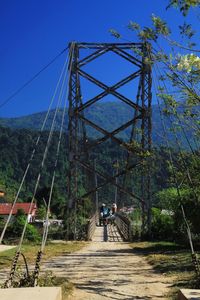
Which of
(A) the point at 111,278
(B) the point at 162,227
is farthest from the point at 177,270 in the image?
(B) the point at 162,227

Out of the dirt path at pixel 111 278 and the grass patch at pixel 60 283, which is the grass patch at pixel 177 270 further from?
the grass patch at pixel 60 283

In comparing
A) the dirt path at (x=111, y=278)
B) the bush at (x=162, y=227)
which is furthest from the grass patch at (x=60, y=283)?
the bush at (x=162, y=227)

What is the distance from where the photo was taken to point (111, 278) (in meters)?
7.04

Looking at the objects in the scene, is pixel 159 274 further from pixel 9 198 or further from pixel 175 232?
pixel 9 198

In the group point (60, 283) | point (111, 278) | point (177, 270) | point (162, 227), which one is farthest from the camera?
point (162, 227)

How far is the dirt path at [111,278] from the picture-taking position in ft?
18.6

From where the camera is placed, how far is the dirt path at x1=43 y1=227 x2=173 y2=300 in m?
5.68

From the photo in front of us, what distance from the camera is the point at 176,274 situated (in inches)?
290

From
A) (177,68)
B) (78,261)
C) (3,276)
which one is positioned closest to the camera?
(177,68)

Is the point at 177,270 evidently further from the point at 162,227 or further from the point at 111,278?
the point at 162,227

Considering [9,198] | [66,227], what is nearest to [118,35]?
[66,227]

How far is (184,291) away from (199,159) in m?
4.24

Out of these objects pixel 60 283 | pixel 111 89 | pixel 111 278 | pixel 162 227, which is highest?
pixel 111 89

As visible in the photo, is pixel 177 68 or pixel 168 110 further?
pixel 168 110
